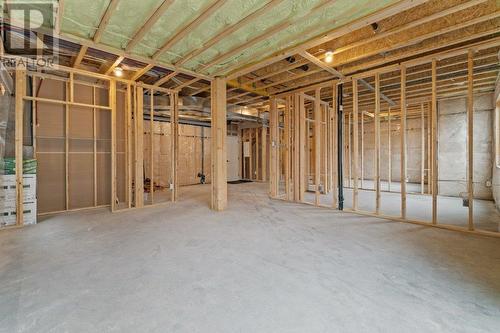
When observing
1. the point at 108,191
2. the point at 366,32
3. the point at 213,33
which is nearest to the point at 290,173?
the point at 366,32

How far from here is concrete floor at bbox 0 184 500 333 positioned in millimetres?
1550

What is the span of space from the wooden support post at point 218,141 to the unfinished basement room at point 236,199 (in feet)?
0.10

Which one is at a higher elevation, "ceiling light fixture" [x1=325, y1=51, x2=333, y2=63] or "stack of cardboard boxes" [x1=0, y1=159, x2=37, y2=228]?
"ceiling light fixture" [x1=325, y1=51, x2=333, y2=63]

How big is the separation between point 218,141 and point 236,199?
6.76 feet

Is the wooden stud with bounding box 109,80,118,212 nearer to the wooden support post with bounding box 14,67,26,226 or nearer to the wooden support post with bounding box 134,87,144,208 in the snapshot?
the wooden support post with bounding box 134,87,144,208

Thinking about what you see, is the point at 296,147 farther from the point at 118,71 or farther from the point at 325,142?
the point at 118,71

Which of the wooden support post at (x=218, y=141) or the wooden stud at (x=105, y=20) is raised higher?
the wooden stud at (x=105, y=20)

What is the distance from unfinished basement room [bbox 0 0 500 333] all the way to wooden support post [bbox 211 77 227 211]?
0.10 ft

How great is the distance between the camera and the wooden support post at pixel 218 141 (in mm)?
4637

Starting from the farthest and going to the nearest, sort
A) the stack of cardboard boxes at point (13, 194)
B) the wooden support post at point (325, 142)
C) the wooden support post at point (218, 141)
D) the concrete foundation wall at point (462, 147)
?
the wooden support post at point (325, 142), the concrete foundation wall at point (462, 147), the wooden support post at point (218, 141), the stack of cardboard boxes at point (13, 194)

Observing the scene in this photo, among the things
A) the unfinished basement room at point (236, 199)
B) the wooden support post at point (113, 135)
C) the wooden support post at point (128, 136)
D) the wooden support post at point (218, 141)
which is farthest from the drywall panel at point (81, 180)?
the wooden support post at point (218, 141)

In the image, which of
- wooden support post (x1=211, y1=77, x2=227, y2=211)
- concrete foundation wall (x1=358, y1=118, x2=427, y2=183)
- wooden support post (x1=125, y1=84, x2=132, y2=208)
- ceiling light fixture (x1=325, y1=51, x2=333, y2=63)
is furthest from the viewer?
concrete foundation wall (x1=358, y1=118, x2=427, y2=183)

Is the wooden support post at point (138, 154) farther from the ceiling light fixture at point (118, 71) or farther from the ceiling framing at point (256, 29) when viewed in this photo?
the ceiling framing at point (256, 29)

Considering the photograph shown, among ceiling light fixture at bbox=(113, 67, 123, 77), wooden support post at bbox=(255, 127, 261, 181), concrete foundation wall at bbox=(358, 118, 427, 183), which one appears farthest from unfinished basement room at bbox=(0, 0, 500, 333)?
wooden support post at bbox=(255, 127, 261, 181)
